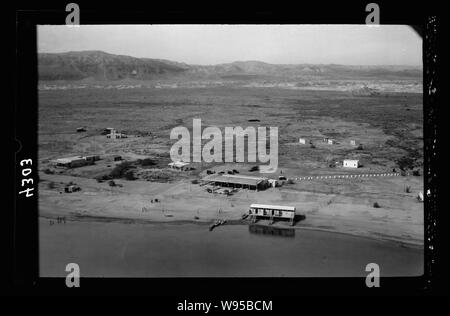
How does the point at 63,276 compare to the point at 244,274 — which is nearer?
the point at 63,276

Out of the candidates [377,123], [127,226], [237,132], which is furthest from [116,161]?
[377,123]

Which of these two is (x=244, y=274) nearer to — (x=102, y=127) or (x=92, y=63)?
(x=102, y=127)

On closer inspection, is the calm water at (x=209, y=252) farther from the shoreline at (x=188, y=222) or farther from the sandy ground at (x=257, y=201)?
the sandy ground at (x=257, y=201)

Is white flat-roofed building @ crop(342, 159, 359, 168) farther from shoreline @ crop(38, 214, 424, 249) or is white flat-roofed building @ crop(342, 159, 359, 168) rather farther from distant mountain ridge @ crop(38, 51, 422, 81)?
shoreline @ crop(38, 214, 424, 249)

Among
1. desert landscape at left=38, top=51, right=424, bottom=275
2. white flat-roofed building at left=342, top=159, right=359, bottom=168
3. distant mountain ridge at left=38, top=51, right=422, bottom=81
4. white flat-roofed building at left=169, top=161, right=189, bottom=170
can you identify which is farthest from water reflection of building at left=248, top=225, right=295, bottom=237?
distant mountain ridge at left=38, top=51, right=422, bottom=81
